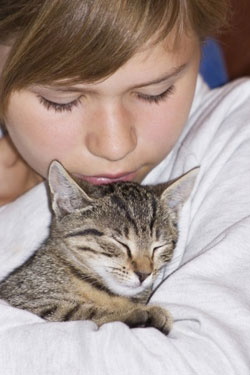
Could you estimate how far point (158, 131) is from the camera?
1.52m

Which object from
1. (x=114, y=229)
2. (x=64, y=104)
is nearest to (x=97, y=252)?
(x=114, y=229)

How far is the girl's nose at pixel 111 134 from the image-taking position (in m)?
1.39

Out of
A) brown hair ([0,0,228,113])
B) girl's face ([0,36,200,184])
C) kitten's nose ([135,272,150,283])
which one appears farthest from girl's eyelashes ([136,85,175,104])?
kitten's nose ([135,272,150,283])

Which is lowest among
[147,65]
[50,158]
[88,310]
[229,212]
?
[88,310]

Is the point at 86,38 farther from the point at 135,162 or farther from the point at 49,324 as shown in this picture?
the point at 49,324

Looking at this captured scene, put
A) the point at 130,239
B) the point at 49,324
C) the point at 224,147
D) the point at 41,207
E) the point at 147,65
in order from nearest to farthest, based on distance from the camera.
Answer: the point at 49,324, the point at 147,65, the point at 130,239, the point at 224,147, the point at 41,207

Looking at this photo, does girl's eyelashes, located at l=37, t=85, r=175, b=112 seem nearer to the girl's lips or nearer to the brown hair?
the brown hair

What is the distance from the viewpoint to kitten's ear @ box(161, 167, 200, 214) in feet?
5.00

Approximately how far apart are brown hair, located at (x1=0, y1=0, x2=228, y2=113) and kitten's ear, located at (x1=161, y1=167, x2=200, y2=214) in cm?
34

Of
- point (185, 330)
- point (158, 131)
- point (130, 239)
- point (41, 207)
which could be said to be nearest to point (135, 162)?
point (158, 131)

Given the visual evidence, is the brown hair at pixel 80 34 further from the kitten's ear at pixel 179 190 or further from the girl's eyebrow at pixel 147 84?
the kitten's ear at pixel 179 190

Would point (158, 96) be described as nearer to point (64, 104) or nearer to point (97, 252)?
point (64, 104)

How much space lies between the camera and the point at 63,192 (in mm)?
1464

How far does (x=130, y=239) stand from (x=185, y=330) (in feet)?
0.94
